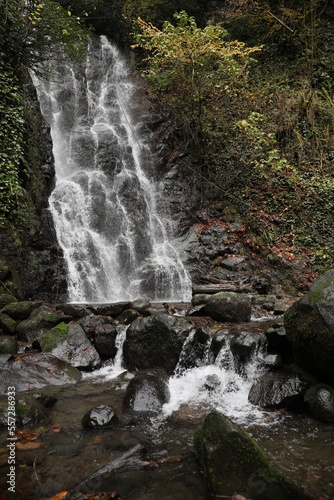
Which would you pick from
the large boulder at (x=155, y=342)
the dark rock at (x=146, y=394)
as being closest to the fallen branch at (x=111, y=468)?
the dark rock at (x=146, y=394)

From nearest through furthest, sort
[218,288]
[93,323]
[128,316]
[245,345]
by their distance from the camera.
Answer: [245,345], [93,323], [128,316], [218,288]

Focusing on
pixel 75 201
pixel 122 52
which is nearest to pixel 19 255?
pixel 75 201

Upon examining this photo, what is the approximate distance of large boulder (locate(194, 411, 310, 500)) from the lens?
2.85m

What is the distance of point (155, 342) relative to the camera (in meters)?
6.53

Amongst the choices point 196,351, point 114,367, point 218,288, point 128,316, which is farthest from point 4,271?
point 218,288

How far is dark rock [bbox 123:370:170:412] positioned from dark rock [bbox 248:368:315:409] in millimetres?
1321

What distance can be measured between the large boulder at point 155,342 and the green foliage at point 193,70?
9.82 m

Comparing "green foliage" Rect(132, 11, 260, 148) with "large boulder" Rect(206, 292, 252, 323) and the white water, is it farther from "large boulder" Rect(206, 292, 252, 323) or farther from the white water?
the white water

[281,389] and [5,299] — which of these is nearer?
[281,389]

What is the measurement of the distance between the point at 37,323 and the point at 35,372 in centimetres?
145

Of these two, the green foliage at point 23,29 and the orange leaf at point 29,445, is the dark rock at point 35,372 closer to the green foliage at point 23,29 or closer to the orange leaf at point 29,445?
the orange leaf at point 29,445

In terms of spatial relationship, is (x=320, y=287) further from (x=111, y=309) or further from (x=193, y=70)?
(x=193, y=70)

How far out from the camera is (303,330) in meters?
5.11

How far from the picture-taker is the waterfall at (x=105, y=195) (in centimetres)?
1109
